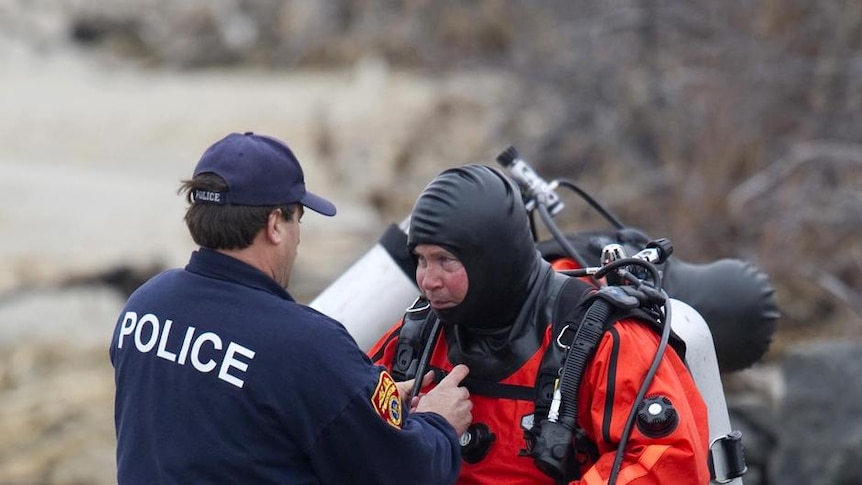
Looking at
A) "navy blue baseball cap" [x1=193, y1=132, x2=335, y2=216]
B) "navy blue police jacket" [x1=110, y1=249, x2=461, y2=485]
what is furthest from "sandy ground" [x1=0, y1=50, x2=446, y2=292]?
"navy blue police jacket" [x1=110, y1=249, x2=461, y2=485]

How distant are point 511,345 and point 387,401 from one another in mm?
461

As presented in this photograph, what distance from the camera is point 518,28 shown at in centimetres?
1389

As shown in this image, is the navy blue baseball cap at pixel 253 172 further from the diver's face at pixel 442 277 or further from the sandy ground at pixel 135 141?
the sandy ground at pixel 135 141

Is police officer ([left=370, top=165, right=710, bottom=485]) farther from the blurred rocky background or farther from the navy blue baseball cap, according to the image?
the blurred rocky background

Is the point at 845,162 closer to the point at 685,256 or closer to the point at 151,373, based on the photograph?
the point at 685,256

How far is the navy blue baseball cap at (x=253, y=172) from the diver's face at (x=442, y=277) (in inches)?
12.5

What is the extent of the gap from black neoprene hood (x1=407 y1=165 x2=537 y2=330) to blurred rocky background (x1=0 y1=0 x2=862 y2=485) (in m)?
2.65

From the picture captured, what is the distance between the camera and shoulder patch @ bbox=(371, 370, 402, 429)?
8.99 ft

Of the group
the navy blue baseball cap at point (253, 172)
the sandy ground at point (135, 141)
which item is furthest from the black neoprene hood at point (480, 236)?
the sandy ground at point (135, 141)

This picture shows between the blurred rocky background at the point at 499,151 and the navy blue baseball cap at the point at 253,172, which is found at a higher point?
the blurred rocky background at the point at 499,151

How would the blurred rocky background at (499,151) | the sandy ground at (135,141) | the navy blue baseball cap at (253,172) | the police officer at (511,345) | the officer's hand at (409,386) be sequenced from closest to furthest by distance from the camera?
the navy blue baseball cap at (253,172) → the police officer at (511,345) → the officer's hand at (409,386) → the blurred rocky background at (499,151) → the sandy ground at (135,141)

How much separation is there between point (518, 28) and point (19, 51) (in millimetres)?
8717

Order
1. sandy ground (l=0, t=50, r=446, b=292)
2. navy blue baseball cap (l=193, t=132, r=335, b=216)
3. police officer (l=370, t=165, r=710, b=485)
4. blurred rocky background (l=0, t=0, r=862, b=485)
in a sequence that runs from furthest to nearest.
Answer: sandy ground (l=0, t=50, r=446, b=292) → blurred rocky background (l=0, t=0, r=862, b=485) → police officer (l=370, t=165, r=710, b=485) → navy blue baseball cap (l=193, t=132, r=335, b=216)

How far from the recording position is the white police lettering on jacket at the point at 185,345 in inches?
106
